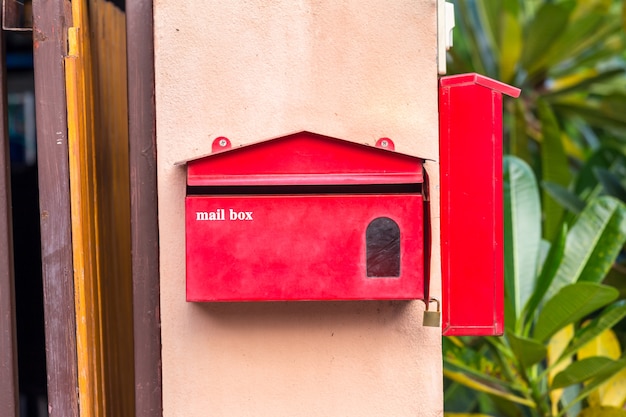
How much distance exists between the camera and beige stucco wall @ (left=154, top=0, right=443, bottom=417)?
5.59 ft

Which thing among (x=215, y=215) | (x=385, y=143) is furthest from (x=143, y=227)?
(x=385, y=143)

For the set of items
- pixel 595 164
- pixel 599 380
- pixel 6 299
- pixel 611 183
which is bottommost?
pixel 599 380

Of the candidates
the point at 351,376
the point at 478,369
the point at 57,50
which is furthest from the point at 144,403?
the point at 478,369

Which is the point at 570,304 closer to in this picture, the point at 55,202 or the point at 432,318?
the point at 432,318

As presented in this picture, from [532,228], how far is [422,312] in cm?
109

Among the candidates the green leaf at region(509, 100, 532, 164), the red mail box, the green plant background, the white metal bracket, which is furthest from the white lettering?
the green leaf at region(509, 100, 532, 164)

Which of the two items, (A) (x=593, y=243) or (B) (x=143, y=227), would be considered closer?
(B) (x=143, y=227)

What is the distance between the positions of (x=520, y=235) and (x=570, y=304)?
1.52ft

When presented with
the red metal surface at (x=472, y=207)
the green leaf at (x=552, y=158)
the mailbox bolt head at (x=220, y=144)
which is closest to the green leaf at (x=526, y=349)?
the red metal surface at (x=472, y=207)

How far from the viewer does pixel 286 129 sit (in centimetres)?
170

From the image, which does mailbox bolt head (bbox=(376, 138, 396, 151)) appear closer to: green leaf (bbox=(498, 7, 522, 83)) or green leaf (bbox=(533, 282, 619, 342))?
green leaf (bbox=(533, 282, 619, 342))

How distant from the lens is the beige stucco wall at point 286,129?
1.70m

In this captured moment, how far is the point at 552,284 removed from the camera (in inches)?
96.9

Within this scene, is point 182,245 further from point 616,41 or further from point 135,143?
point 616,41
